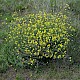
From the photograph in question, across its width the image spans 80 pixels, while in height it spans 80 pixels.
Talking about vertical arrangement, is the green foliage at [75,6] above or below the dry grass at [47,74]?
above

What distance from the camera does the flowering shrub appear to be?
456 centimetres

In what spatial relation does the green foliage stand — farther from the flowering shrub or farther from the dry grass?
the dry grass

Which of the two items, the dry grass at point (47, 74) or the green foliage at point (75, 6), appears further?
the green foliage at point (75, 6)

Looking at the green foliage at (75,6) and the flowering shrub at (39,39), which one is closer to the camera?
the flowering shrub at (39,39)

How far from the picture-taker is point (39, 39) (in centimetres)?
459

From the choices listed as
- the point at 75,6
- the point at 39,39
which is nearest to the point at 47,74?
the point at 39,39

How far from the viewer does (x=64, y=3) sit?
5578 millimetres

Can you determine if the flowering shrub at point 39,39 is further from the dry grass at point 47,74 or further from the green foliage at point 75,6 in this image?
the green foliage at point 75,6

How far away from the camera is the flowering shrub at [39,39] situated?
4.56 m

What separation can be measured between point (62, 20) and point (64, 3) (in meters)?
0.65

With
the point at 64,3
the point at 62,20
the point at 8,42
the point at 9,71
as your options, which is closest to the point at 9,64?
the point at 9,71

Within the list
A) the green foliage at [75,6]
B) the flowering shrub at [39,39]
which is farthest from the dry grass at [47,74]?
the green foliage at [75,6]

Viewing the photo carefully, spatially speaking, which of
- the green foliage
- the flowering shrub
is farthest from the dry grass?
the green foliage

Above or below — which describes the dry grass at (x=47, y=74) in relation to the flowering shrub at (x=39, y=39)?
below
